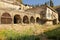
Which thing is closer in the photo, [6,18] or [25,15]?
[6,18]

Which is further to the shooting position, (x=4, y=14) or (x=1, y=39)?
(x=4, y=14)

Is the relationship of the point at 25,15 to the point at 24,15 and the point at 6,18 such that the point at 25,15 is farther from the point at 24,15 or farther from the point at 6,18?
the point at 6,18

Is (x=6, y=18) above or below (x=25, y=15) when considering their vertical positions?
below

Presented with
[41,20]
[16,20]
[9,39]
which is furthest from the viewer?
[41,20]

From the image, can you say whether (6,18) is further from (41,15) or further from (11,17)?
(41,15)

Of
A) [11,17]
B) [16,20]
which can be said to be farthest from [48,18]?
[11,17]

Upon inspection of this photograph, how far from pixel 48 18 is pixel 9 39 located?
24.3 meters

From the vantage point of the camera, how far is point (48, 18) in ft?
119

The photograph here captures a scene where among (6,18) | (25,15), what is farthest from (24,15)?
(6,18)

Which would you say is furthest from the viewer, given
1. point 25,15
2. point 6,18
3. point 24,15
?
point 25,15

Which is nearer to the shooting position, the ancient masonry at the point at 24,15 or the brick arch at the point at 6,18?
the brick arch at the point at 6,18

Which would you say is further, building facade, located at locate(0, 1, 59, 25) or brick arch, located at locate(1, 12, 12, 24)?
building facade, located at locate(0, 1, 59, 25)

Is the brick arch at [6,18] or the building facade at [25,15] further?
the building facade at [25,15]

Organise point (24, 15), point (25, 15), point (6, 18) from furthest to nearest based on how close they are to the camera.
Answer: point (25, 15) → point (24, 15) → point (6, 18)
